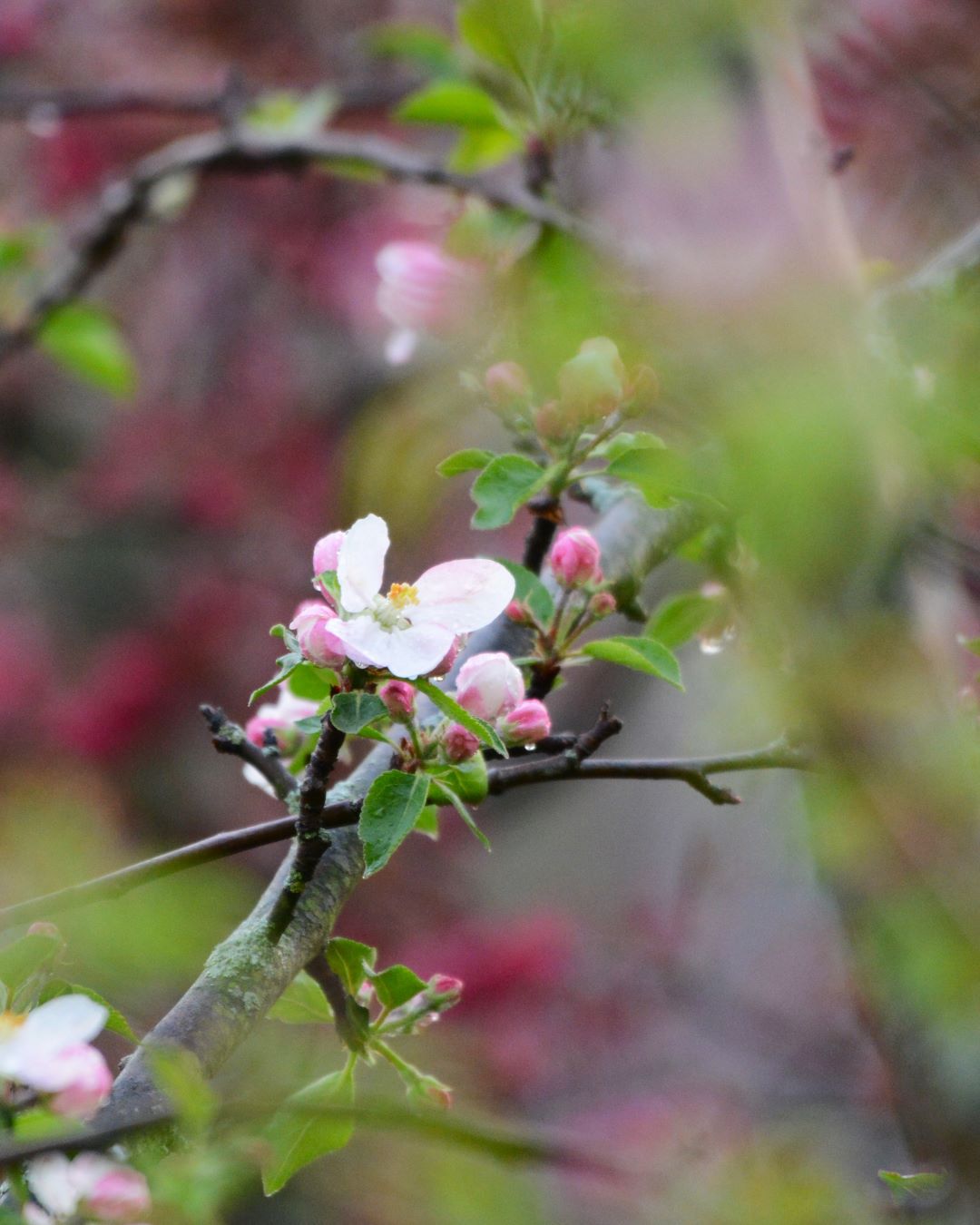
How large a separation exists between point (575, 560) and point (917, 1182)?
350mm

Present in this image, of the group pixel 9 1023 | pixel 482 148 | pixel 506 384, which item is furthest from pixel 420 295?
pixel 9 1023

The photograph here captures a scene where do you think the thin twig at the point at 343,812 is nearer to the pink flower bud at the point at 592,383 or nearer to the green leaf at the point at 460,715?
the green leaf at the point at 460,715

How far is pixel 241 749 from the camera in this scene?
558 millimetres

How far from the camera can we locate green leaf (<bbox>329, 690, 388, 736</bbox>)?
0.49 metres

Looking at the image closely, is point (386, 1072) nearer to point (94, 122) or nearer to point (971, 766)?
point (971, 766)

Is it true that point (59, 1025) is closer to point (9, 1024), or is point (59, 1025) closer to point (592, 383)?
point (9, 1024)

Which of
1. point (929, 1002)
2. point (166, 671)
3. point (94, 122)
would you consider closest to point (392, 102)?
point (94, 122)

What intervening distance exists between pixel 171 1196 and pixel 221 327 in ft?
9.30

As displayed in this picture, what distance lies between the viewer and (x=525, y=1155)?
33cm

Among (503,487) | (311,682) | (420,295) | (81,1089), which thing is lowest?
(81,1089)

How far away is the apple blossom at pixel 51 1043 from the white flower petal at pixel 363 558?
0.20 m

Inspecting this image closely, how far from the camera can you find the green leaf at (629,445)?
639mm

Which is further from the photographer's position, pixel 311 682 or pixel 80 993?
pixel 311 682

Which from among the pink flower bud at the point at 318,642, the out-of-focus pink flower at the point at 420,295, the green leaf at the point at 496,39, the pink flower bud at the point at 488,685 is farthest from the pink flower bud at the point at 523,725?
the green leaf at the point at 496,39
